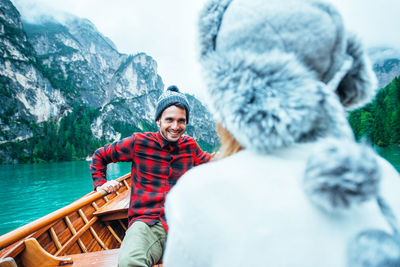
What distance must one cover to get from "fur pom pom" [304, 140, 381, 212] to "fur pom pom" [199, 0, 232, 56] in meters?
0.47

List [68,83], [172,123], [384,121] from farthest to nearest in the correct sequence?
1. [68,83]
2. [384,121]
3. [172,123]

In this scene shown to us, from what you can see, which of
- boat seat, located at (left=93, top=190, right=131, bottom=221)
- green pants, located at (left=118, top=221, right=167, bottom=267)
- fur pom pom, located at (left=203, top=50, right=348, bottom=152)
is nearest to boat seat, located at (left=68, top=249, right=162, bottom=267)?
green pants, located at (left=118, top=221, right=167, bottom=267)

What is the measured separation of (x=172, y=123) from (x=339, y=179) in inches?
72.5

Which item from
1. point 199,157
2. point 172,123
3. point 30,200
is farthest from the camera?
point 30,200

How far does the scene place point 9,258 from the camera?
171 centimetres

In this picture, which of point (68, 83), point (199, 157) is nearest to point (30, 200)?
point (199, 157)

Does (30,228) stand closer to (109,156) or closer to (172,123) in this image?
(109,156)

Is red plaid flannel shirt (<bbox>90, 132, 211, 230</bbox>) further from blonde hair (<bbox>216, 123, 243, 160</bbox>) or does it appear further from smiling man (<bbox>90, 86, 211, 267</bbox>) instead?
blonde hair (<bbox>216, 123, 243, 160</bbox>)

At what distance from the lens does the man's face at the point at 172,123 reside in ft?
7.13

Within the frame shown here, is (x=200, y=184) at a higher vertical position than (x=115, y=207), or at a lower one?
higher

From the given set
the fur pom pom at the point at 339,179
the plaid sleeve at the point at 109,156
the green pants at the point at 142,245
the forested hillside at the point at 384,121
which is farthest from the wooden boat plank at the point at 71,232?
the forested hillside at the point at 384,121

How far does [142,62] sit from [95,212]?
113 m

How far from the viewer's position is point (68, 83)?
81500 millimetres

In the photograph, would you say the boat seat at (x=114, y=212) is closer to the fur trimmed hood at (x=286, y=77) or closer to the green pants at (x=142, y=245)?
the green pants at (x=142, y=245)
